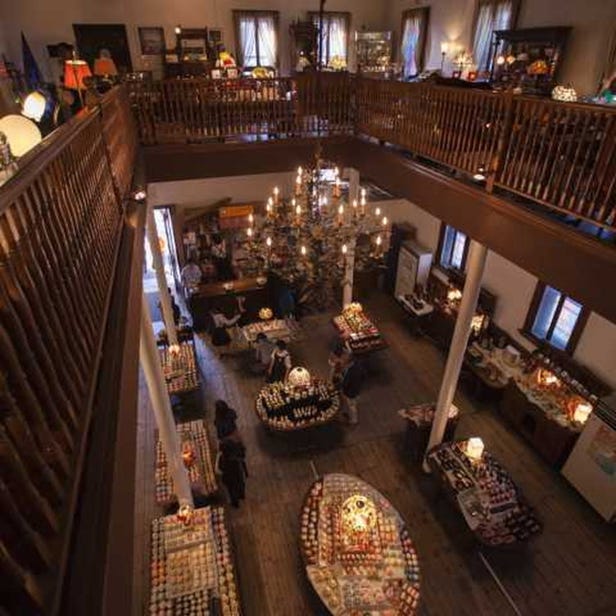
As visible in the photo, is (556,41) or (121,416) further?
(556,41)

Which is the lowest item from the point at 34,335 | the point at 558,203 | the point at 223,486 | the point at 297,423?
the point at 223,486

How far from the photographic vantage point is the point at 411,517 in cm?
665

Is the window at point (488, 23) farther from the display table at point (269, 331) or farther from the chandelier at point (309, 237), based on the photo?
the display table at point (269, 331)

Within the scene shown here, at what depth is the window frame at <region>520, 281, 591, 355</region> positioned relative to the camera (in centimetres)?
718

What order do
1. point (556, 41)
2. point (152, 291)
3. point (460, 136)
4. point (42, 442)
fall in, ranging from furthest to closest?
point (152, 291)
point (556, 41)
point (460, 136)
point (42, 442)

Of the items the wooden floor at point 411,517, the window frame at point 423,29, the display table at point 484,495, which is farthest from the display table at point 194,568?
the window frame at point 423,29

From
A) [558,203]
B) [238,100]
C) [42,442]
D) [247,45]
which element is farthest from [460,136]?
[247,45]

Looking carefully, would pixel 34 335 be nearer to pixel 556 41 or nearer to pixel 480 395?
pixel 480 395

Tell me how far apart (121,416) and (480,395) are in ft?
25.9

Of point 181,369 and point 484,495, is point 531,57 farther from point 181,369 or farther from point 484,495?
point 181,369

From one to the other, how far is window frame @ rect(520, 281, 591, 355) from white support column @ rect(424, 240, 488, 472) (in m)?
1.78

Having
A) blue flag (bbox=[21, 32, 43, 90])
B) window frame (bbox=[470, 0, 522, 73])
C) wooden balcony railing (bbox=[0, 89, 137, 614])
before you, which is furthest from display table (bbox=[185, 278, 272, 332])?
wooden balcony railing (bbox=[0, 89, 137, 614])

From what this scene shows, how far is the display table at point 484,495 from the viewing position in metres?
5.86

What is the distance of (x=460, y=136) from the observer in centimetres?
537
